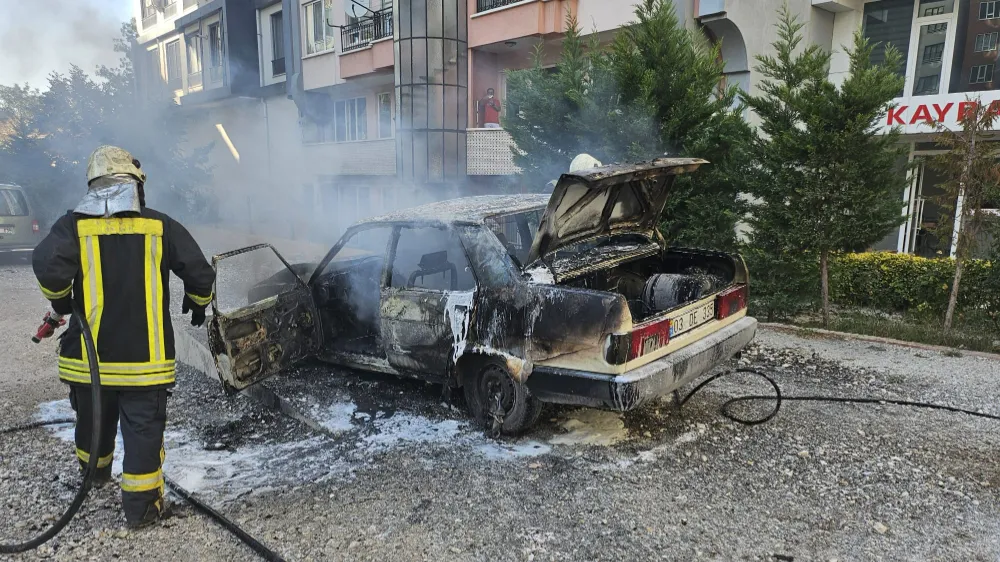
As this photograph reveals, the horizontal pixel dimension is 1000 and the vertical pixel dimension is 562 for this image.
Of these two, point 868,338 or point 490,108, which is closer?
point 868,338

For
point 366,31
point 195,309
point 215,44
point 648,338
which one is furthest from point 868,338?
point 215,44

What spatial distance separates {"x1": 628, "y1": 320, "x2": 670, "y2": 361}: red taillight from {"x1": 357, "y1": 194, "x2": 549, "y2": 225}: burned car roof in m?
1.21

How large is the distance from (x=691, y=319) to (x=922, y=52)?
32.6ft

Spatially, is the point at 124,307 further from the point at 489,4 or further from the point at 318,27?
the point at 318,27

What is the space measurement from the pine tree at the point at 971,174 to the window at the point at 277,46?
1939cm

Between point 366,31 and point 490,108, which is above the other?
point 366,31

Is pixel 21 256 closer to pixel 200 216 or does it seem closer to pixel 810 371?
pixel 200 216

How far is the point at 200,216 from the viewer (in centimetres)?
1969

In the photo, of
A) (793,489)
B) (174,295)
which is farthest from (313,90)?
(793,489)

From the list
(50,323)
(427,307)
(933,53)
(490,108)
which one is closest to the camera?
(50,323)

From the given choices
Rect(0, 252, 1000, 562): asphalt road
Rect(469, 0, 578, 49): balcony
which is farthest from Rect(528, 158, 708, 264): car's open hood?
Rect(469, 0, 578, 49): balcony

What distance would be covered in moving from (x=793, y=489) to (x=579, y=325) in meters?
1.37

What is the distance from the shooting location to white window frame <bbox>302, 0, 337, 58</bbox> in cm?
1866

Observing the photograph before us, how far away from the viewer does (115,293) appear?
3.07 m
